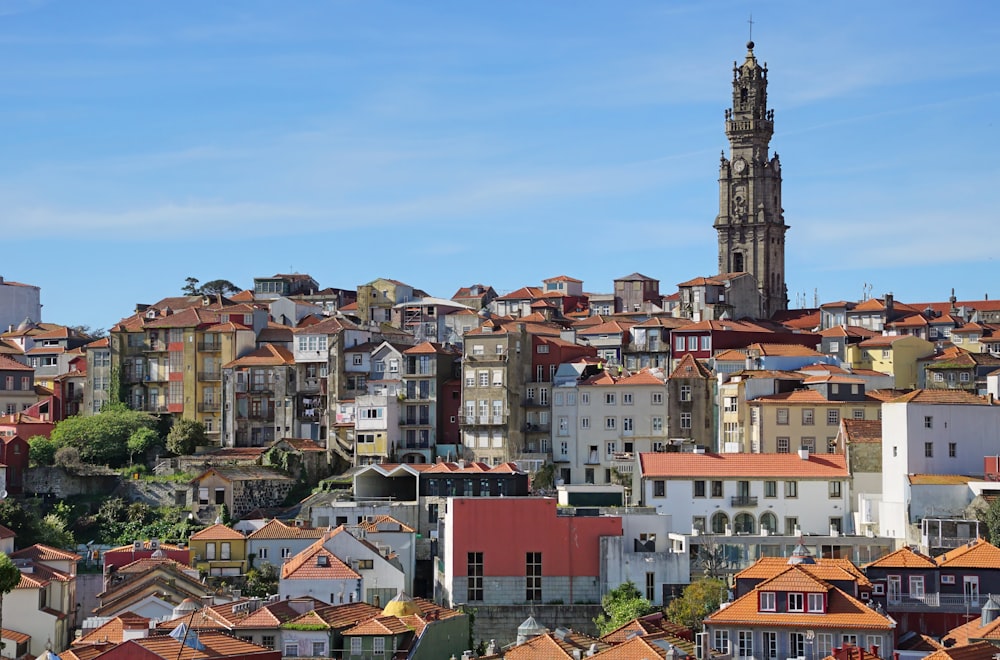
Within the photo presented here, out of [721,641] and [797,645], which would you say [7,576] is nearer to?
[721,641]

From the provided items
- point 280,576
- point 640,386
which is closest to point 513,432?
point 640,386

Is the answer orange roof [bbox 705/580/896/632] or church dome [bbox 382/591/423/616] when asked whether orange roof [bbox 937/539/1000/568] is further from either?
church dome [bbox 382/591/423/616]

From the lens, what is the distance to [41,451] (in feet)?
309

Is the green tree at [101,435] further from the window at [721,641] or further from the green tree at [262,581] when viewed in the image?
the window at [721,641]

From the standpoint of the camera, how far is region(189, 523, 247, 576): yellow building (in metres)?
78.8

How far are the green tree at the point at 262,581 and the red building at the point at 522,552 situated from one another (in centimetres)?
745

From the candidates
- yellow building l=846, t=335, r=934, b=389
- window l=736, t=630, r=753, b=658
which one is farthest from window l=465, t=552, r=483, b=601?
yellow building l=846, t=335, r=934, b=389

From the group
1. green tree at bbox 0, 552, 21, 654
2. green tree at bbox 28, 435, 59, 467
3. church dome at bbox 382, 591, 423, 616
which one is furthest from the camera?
green tree at bbox 28, 435, 59, 467

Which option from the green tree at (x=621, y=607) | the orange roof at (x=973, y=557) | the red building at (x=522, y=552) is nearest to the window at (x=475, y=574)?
the red building at (x=522, y=552)

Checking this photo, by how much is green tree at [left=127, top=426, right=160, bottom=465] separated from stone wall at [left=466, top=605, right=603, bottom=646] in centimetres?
2860

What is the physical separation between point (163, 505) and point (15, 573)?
28.0 meters

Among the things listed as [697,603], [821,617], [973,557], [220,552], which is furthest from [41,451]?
[821,617]

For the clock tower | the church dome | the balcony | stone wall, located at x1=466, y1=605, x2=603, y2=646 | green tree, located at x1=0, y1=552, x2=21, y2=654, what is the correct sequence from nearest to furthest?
green tree, located at x1=0, y1=552, x2=21, y2=654 → the church dome → the balcony → stone wall, located at x1=466, y1=605, x2=603, y2=646 → the clock tower

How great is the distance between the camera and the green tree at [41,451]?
93688 millimetres
